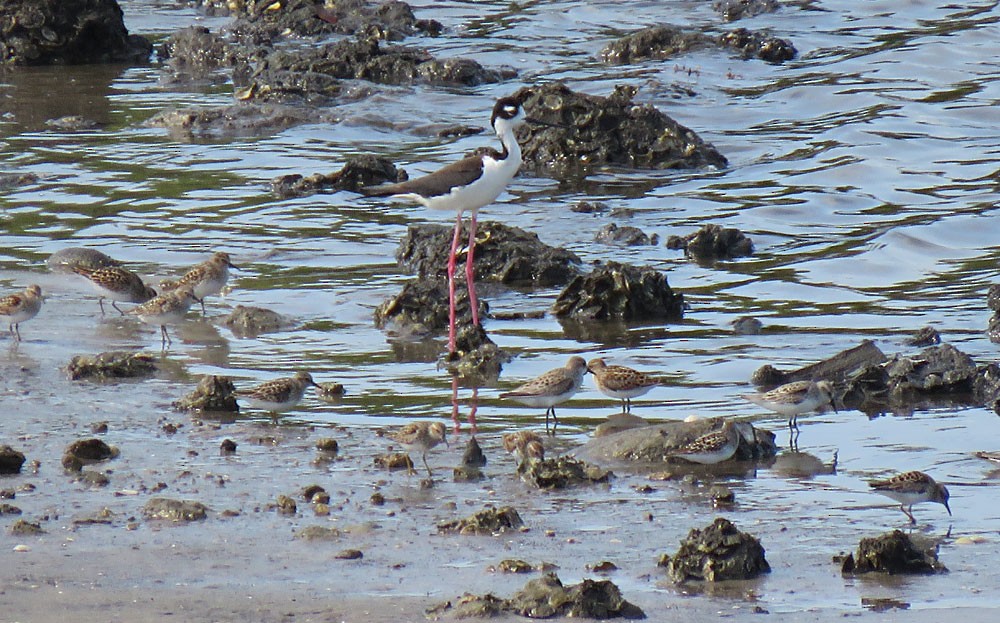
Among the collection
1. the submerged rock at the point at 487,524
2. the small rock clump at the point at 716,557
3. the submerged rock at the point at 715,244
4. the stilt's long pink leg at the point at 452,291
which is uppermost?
the small rock clump at the point at 716,557

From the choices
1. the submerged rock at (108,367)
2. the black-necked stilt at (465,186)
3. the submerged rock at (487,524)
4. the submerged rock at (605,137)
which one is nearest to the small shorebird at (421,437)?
the submerged rock at (487,524)

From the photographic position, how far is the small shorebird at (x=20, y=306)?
39.7ft

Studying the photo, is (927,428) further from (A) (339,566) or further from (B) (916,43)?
(B) (916,43)

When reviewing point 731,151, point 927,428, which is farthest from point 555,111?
point 927,428

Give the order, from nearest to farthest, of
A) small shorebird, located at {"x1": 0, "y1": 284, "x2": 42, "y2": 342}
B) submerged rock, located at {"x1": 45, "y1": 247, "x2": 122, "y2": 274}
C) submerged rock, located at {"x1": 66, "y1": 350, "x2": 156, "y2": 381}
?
submerged rock, located at {"x1": 66, "y1": 350, "x2": 156, "y2": 381}
small shorebird, located at {"x1": 0, "y1": 284, "x2": 42, "y2": 342}
submerged rock, located at {"x1": 45, "y1": 247, "x2": 122, "y2": 274}

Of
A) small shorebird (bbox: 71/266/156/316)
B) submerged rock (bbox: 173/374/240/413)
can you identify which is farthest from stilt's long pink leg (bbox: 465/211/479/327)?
small shorebird (bbox: 71/266/156/316)

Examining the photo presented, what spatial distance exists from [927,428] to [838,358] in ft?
4.07

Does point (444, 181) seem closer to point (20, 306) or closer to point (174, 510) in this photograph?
point (20, 306)

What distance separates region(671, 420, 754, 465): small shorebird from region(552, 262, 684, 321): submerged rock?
13.0 feet

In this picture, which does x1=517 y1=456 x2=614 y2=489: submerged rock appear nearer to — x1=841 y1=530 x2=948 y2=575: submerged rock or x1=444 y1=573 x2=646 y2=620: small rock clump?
x1=841 y1=530 x2=948 y2=575: submerged rock

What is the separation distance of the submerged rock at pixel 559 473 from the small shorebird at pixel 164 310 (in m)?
4.37

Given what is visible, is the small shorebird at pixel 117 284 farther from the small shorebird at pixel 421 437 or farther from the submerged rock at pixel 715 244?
the submerged rock at pixel 715 244

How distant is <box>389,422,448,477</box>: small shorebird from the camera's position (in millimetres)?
9359

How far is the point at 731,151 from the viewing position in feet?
68.0
